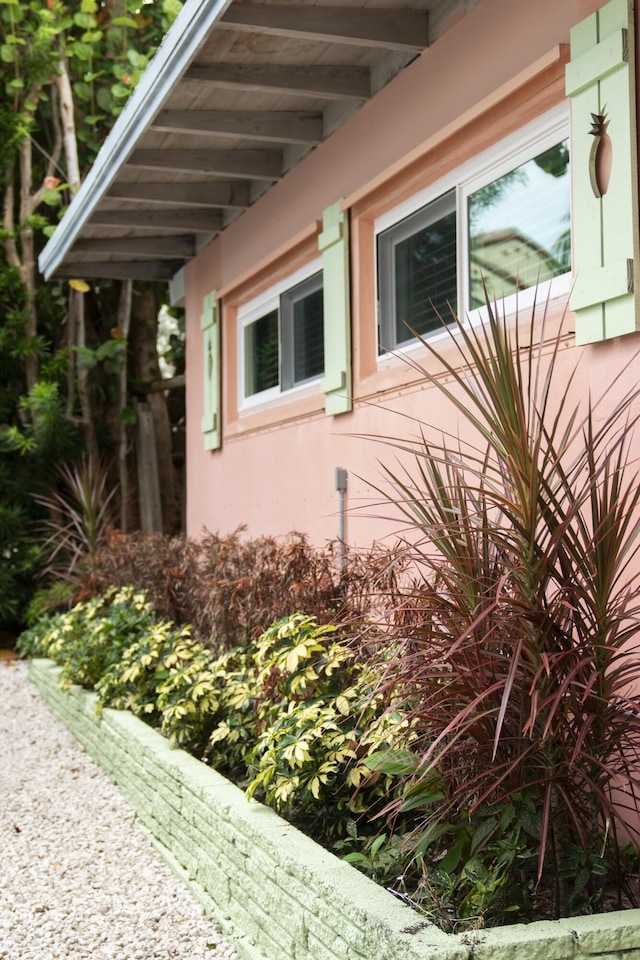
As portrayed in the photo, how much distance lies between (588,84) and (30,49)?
7853 mm

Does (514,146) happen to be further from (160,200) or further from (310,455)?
(160,200)

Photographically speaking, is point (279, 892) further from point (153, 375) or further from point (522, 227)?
point (153, 375)

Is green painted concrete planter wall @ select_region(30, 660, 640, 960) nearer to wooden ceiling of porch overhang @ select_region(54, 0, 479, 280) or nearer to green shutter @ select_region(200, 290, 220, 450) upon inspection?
green shutter @ select_region(200, 290, 220, 450)

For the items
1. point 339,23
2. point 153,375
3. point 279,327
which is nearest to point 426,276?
point 339,23

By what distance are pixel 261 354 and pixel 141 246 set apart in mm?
1553

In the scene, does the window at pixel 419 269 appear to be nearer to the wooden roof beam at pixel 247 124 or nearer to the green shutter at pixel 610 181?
the wooden roof beam at pixel 247 124

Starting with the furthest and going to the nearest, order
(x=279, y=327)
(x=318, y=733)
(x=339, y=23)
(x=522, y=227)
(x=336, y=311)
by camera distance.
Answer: (x=279, y=327) → (x=336, y=311) → (x=339, y=23) → (x=522, y=227) → (x=318, y=733)

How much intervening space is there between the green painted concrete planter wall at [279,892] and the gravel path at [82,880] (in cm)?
10

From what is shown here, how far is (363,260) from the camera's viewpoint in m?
5.06

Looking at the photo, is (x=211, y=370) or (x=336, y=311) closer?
(x=336, y=311)

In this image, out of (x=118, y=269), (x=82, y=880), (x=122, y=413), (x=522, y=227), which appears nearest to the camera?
(x=82, y=880)

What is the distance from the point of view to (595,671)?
7.84 feet

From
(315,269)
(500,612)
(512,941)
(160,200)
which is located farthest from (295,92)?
(512,941)

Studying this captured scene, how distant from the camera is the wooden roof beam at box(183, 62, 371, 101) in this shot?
15.6ft
